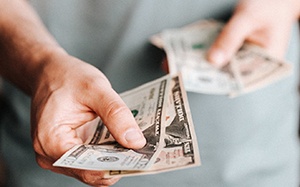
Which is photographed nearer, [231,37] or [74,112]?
[74,112]

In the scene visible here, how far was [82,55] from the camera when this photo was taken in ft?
3.81

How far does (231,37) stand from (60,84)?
51 cm

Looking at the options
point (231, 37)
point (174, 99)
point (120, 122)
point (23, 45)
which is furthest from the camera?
point (231, 37)

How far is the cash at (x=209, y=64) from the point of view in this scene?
1.19 m

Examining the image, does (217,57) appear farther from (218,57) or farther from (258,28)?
(258,28)

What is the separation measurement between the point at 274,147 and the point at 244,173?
0.11m

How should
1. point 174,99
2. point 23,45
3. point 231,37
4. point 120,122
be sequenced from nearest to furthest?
point 120,122 → point 174,99 → point 23,45 → point 231,37

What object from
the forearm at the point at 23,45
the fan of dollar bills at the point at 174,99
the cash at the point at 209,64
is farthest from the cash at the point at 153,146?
the cash at the point at 209,64

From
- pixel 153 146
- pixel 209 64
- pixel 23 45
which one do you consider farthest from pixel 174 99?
pixel 209 64

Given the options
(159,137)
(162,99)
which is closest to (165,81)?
(162,99)

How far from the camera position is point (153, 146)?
30.5 inches

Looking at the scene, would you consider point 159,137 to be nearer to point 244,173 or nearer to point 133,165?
point 133,165

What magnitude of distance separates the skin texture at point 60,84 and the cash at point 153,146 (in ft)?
0.08

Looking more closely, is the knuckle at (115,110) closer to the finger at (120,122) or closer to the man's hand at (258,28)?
the finger at (120,122)
